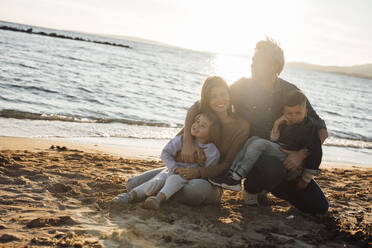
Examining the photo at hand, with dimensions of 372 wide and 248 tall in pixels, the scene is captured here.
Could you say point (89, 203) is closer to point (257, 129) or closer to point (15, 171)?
point (15, 171)

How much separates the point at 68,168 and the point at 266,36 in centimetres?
341

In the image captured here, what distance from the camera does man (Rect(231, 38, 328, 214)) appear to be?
13.4ft

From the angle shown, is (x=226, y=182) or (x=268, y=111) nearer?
(x=226, y=182)

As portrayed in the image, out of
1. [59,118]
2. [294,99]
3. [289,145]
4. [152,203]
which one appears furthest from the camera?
[59,118]

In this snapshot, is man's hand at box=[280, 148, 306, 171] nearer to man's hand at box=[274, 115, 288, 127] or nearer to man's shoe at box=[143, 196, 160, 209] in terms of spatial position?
man's hand at box=[274, 115, 288, 127]

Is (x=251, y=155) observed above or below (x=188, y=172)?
above

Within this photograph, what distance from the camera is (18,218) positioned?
335cm

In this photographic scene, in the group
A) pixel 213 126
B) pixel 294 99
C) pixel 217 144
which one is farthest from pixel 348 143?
pixel 213 126

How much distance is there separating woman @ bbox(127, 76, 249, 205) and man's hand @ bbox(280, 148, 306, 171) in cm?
56

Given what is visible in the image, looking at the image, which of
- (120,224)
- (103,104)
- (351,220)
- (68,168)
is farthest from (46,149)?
(103,104)

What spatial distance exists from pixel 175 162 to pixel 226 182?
0.67 metres

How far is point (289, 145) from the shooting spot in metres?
4.15

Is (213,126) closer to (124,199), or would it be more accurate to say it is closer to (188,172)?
(188,172)

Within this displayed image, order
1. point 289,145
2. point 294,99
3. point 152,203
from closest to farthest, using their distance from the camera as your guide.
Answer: point 152,203 → point 294,99 → point 289,145
